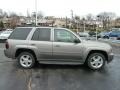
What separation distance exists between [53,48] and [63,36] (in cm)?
62

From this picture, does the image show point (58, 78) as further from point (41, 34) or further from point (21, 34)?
point (21, 34)

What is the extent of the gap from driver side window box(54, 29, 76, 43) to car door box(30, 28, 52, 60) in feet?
0.92

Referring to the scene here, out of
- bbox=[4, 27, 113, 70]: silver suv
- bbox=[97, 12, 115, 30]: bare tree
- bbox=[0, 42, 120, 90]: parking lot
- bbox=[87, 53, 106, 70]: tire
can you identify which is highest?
bbox=[97, 12, 115, 30]: bare tree

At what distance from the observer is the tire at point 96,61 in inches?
320

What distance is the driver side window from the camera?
7.98 m

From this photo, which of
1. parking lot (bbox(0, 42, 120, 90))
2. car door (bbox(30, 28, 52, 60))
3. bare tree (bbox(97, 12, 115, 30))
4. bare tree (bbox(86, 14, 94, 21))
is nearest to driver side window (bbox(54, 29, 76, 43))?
car door (bbox(30, 28, 52, 60))

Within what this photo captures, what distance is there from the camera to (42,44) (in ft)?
26.0

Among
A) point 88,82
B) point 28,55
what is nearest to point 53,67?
point 28,55

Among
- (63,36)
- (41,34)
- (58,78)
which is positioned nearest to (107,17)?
(63,36)

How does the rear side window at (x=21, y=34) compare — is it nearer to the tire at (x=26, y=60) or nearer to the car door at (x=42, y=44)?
the car door at (x=42, y=44)

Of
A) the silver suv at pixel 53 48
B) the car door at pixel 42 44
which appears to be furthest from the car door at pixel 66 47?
the car door at pixel 42 44

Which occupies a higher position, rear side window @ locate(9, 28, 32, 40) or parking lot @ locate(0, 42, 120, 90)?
rear side window @ locate(9, 28, 32, 40)

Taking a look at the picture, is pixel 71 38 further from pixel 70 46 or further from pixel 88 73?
pixel 88 73

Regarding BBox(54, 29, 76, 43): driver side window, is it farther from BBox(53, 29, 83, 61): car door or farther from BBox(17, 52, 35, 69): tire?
BBox(17, 52, 35, 69): tire
